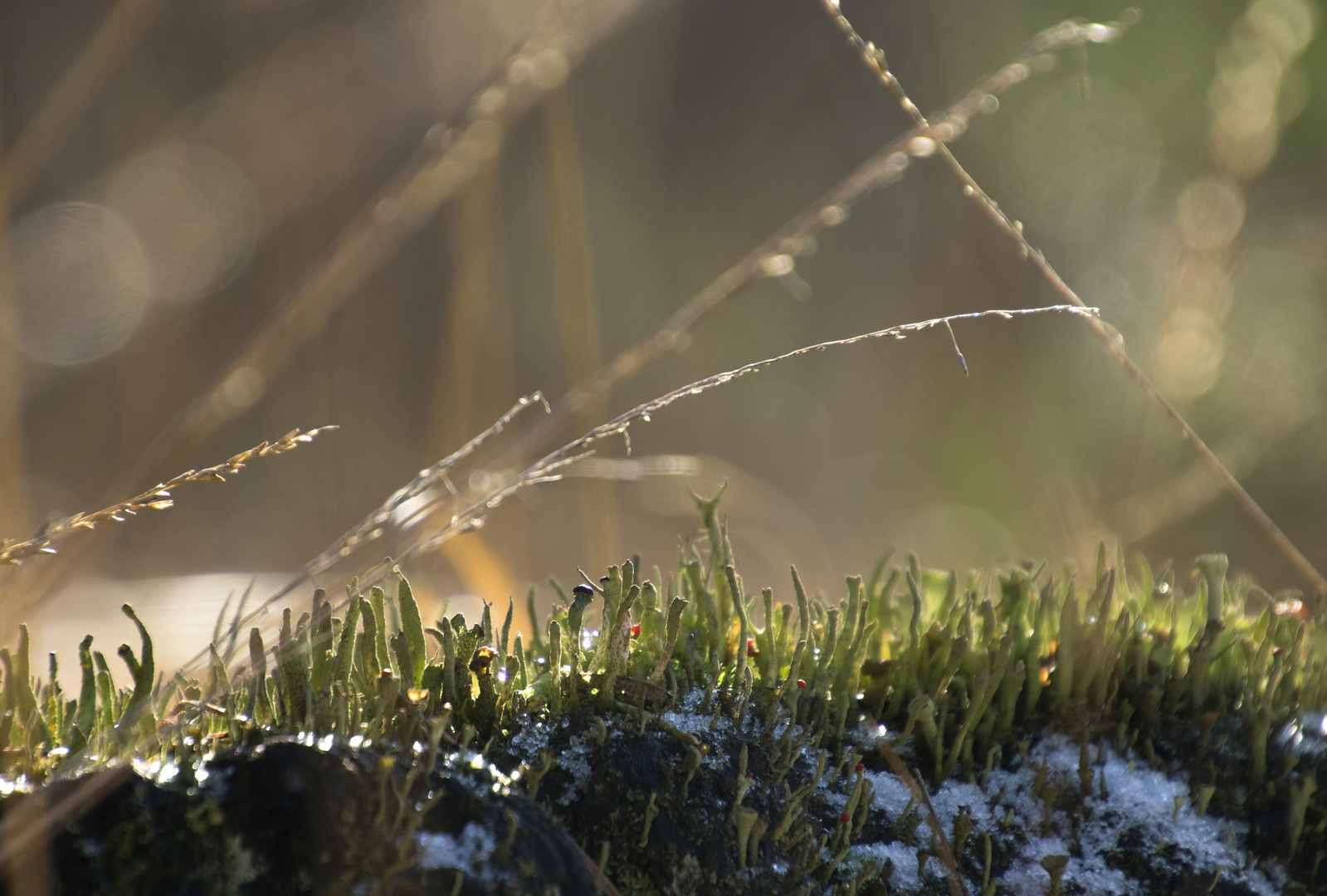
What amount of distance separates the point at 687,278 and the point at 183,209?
3837mm

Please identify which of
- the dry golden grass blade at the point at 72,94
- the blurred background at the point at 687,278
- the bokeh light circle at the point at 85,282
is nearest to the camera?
the dry golden grass blade at the point at 72,94

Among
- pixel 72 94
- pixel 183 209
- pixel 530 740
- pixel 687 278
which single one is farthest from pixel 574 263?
pixel 687 278

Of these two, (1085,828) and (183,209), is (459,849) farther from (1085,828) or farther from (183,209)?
(183,209)

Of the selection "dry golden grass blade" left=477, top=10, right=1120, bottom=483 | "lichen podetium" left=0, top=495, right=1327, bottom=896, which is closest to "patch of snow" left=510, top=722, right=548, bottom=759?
"lichen podetium" left=0, top=495, right=1327, bottom=896

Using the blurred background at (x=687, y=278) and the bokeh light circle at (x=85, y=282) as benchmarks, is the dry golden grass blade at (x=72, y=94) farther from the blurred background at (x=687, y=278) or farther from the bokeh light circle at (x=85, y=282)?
the bokeh light circle at (x=85, y=282)

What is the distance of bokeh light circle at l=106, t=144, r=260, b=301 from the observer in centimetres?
598

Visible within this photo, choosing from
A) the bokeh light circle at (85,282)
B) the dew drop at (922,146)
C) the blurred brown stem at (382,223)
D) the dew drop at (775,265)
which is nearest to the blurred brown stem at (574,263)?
the blurred brown stem at (382,223)

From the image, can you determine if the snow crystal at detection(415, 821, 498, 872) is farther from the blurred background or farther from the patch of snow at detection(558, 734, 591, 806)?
the blurred background

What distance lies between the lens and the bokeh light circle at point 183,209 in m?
5.98

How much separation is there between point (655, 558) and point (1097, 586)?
4.97m

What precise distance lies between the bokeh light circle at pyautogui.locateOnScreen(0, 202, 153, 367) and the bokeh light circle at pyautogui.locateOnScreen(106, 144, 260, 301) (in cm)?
13

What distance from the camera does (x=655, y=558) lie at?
20.5 feet

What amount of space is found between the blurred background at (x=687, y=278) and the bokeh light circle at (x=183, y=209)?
0.03 m

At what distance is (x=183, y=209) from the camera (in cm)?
591
